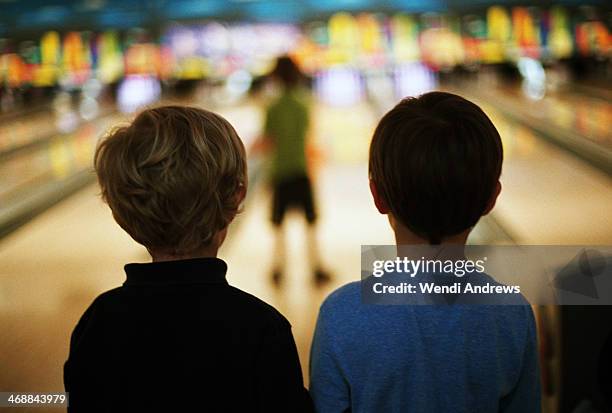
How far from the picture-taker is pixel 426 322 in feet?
3.37

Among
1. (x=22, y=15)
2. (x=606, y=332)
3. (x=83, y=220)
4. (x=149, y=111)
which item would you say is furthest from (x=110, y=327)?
(x=83, y=220)

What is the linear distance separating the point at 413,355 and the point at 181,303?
31 centimetres

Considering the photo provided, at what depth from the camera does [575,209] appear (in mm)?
3400

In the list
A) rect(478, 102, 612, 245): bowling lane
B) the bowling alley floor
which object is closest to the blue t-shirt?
the bowling alley floor

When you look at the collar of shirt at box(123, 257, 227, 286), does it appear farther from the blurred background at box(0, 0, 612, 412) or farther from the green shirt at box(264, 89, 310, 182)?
the green shirt at box(264, 89, 310, 182)

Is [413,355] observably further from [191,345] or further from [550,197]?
[550,197]

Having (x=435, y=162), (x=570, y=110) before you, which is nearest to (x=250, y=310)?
(x=435, y=162)

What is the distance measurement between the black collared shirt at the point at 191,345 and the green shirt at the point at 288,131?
187cm

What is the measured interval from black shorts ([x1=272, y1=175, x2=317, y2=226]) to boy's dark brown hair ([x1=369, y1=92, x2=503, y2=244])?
1867 mm

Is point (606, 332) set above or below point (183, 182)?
below

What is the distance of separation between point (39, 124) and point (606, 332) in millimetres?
3830

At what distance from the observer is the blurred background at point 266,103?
2881 millimetres

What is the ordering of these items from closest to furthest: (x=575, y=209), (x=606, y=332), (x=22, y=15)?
1. (x=606, y=332)
2. (x=22, y=15)
3. (x=575, y=209)

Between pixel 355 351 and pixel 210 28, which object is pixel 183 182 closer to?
pixel 355 351
